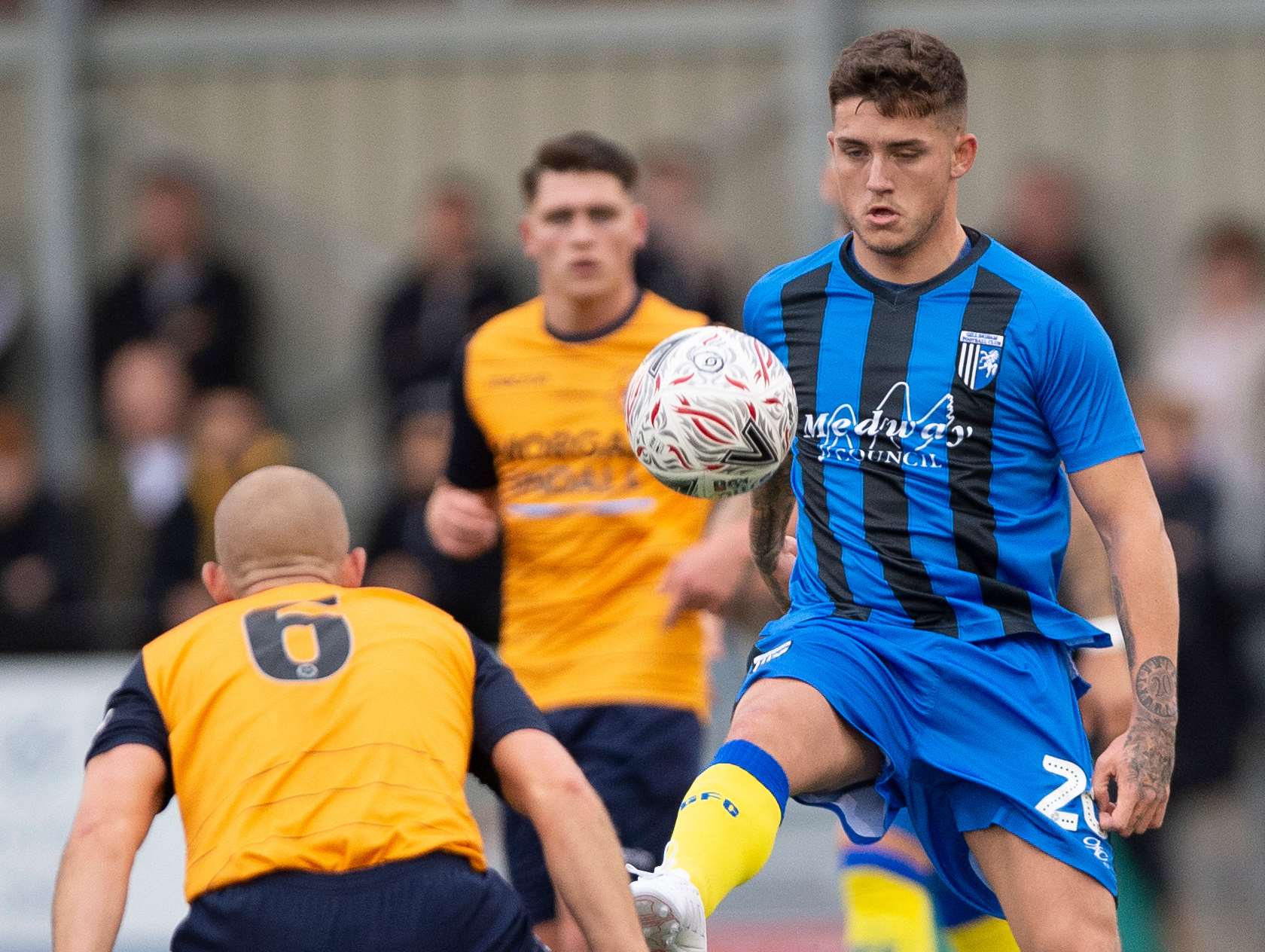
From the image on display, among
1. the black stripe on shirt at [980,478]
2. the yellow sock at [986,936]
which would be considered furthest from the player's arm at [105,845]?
the yellow sock at [986,936]

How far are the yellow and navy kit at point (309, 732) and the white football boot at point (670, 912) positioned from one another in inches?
14.3

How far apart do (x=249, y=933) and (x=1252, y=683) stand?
695 cm

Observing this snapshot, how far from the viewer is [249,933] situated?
3.99 m

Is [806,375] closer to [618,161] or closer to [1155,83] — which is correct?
[618,161]

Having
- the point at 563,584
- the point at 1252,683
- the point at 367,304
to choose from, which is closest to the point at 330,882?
the point at 563,584

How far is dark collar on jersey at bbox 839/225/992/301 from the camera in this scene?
470 centimetres

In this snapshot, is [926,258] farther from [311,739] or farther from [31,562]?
[31,562]

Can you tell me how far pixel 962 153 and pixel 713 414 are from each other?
0.86 metres

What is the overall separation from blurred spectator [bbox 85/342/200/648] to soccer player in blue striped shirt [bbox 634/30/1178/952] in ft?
21.2

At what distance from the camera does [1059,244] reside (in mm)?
11305

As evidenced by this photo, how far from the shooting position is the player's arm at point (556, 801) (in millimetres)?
3945

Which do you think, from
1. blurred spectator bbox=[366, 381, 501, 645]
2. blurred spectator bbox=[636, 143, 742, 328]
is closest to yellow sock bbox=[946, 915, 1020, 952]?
blurred spectator bbox=[366, 381, 501, 645]

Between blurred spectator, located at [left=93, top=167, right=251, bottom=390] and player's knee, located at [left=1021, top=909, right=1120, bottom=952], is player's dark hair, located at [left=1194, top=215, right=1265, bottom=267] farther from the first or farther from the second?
player's knee, located at [left=1021, top=909, right=1120, bottom=952]

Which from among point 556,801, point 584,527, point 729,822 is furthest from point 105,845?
point 584,527
